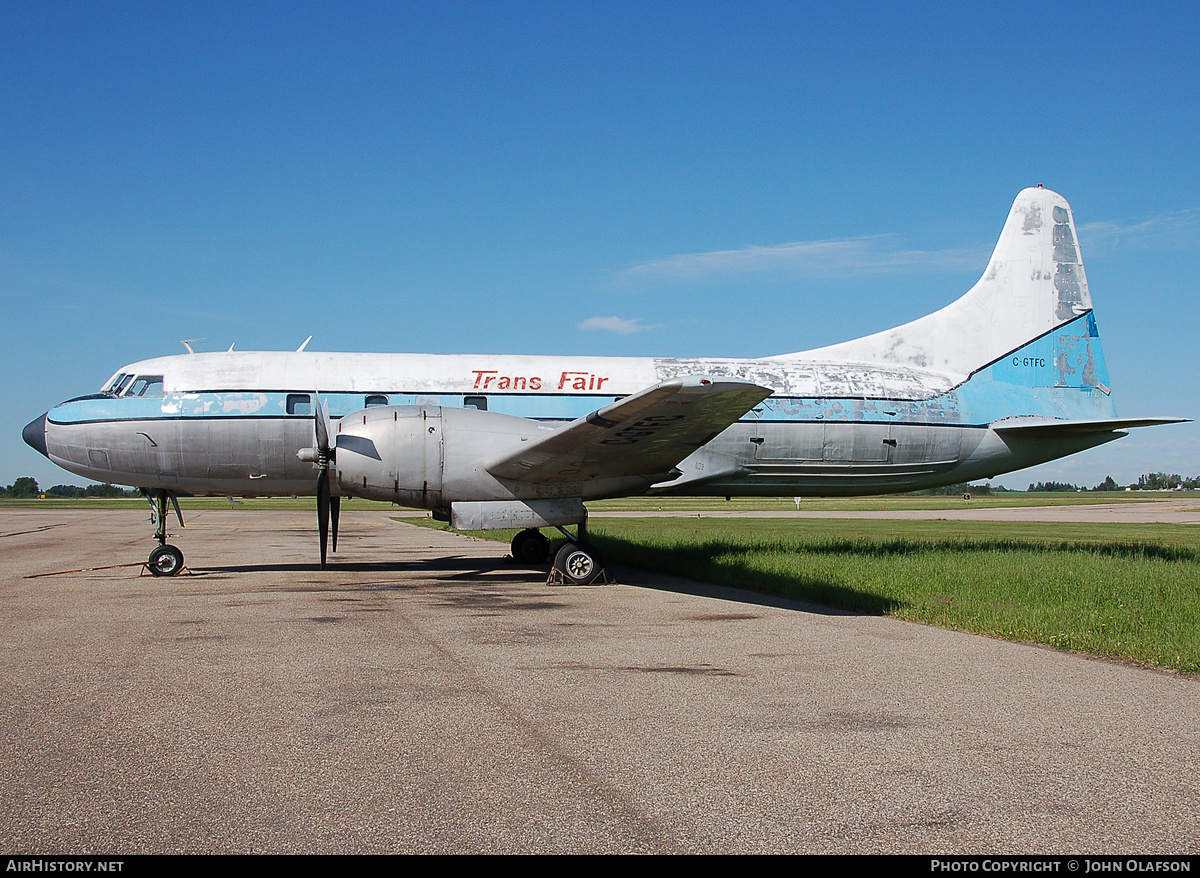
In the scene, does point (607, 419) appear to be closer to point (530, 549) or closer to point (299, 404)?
point (299, 404)

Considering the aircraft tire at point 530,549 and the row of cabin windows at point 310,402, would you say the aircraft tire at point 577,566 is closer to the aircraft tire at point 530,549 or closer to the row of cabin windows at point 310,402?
the row of cabin windows at point 310,402

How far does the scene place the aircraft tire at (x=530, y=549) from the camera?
18641 millimetres

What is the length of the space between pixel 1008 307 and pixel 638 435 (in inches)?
426

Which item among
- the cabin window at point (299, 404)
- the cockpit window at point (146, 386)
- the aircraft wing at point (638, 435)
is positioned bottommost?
the aircraft wing at point (638, 435)

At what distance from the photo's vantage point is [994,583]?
43.8 ft

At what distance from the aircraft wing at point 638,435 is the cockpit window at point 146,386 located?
704 centimetres

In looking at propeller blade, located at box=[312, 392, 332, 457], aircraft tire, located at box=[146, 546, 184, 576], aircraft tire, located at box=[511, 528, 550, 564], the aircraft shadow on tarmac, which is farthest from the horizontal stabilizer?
aircraft tire, located at box=[146, 546, 184, 576]

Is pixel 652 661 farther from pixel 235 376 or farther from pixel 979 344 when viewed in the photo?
pixel 979 344

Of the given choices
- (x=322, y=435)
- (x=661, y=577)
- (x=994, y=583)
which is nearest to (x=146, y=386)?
(x=322, y=435)

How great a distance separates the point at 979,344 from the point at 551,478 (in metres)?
10.6

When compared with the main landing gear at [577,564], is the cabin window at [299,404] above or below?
above

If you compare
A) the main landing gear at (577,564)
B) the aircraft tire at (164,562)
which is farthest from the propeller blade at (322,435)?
the aircraft tire at (164,562)

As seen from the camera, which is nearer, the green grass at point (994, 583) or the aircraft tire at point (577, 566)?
the green grass at point (994, 583)
